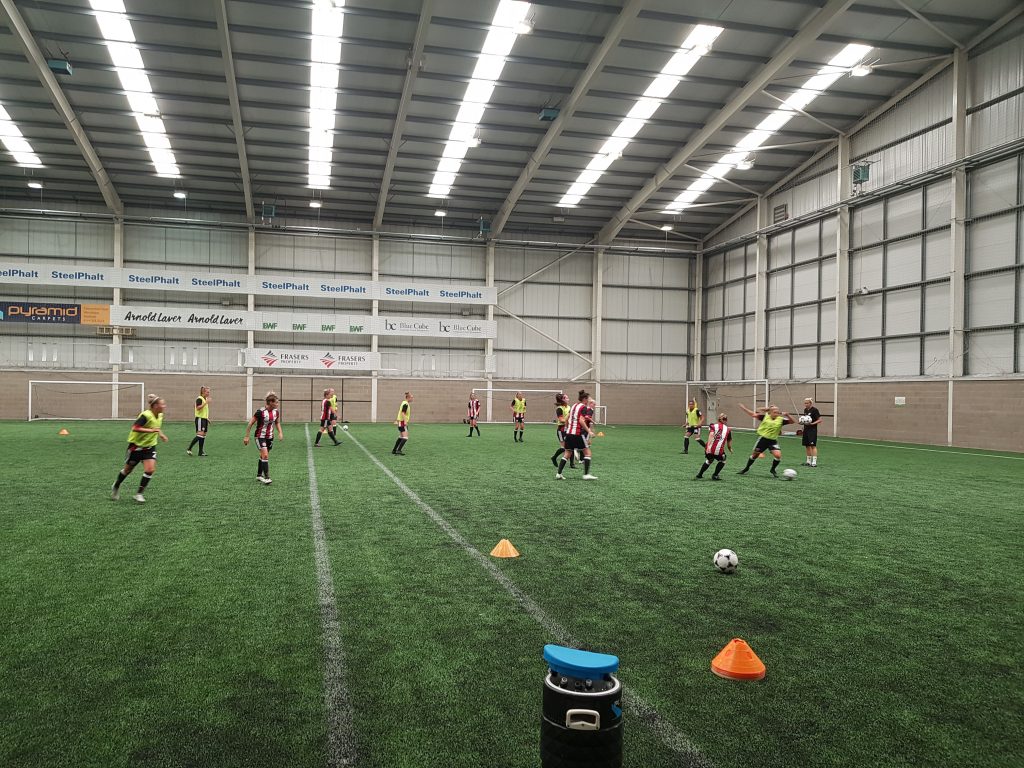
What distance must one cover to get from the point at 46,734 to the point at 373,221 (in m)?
40.5

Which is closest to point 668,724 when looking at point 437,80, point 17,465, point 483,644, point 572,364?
point 483,644

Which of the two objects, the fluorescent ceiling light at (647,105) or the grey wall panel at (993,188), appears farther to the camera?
the grey wall panel at (993,188)

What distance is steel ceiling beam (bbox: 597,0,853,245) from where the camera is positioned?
2186 cm

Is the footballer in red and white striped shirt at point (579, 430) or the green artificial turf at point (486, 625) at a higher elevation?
the footballer in red and white striped shirt at point (579, 430)

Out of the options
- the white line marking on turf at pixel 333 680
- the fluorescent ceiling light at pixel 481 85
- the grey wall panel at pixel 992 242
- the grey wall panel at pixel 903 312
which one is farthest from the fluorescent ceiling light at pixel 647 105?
the white line marking on turf at pixel 333 680

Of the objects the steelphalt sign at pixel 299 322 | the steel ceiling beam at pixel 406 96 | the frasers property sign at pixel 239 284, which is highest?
the steel ceiling beam at pixel 406 96

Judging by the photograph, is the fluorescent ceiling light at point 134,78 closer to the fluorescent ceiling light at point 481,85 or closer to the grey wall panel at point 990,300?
the fluorescent ceiling light at point 481,85

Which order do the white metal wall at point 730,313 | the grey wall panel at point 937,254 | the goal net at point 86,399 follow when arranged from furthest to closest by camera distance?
the white metal wall at point 730,313 < the goal net at point 86,399 < the grey wall panel at point 937,254

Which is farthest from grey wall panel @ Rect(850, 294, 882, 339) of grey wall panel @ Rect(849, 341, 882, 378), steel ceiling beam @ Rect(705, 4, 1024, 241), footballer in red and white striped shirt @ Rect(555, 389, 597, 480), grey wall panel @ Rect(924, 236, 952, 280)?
footballer in red and white striped shirt @ Rect(555, 389, 597, 480)

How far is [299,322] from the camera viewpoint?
4016 cm

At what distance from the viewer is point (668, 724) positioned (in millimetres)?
3859

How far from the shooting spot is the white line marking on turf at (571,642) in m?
3.57

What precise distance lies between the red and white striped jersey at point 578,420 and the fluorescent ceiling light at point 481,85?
1357 centimetres

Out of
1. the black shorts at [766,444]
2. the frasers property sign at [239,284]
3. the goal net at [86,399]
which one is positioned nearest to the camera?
the black shorts at [766,444]
